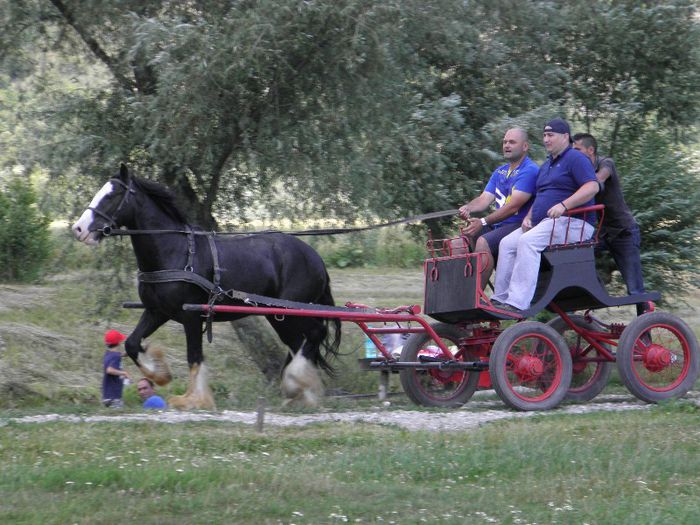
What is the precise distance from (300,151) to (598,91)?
4.40 metres

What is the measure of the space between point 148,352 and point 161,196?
4.85ft

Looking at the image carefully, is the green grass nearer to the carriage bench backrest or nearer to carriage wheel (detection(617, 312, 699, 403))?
carriage wheel (detection(617, 312, 699, 403))

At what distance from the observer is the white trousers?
9.59m

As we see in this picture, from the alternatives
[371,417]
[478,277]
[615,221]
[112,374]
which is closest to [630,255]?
[615,221]

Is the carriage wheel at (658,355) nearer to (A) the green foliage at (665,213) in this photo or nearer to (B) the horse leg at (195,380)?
(A) the green foliage at (665,213)

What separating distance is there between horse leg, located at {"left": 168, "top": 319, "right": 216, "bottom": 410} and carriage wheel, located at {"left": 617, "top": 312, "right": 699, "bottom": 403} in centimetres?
374

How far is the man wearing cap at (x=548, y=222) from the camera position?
959 cm

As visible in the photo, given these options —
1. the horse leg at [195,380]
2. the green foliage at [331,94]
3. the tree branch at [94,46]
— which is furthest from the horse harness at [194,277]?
the tree branch at [94,46]

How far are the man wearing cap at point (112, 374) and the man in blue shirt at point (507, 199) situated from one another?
338cm

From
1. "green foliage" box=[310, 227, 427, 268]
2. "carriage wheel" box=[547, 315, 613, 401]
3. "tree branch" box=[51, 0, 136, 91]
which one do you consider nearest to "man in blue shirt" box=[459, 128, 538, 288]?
"carriage wheel" box=[547, 315, 613, 401]

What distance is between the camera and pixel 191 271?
9938mm

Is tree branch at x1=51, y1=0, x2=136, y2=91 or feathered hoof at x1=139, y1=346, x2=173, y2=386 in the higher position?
tree branch at x1=51, y1=0, x2=136, y2=91

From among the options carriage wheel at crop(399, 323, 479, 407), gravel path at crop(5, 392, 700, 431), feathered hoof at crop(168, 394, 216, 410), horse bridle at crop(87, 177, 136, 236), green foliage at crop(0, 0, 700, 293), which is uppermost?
green foliage at crop(0, 0, 700, 293)

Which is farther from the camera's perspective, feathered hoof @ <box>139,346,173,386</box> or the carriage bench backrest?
feathered hoof @ <box>139,346,173,386</box>
